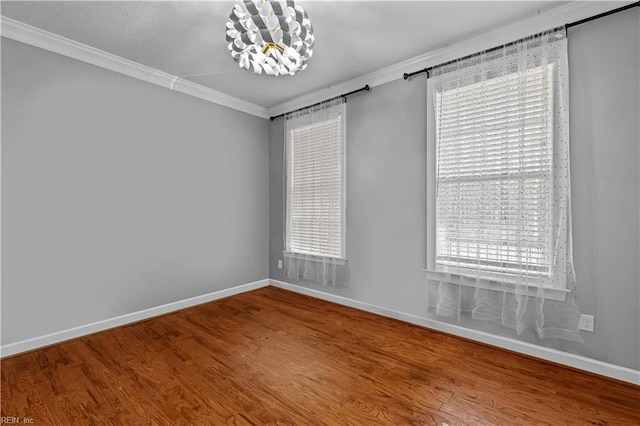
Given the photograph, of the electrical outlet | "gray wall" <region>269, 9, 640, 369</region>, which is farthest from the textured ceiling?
the electrical outlet

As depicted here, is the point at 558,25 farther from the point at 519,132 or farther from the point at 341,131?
the point at 341,131

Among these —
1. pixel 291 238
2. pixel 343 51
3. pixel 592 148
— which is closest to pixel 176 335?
pixel 291 238

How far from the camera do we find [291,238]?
409 centimetres

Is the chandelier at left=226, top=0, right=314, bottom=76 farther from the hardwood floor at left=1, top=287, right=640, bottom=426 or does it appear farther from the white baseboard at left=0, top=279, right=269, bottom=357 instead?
the white baseboard at left=0, top=279, right=269, bottom=357

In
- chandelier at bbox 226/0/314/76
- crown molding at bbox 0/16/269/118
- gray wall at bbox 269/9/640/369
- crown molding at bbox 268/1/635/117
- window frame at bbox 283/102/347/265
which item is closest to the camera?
chandelier at bbox 226/0/314/76

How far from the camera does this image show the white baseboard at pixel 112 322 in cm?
239

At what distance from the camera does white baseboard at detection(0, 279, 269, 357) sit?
2.39 meters

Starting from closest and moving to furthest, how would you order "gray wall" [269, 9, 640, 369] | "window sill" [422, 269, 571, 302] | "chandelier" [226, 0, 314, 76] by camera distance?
"chandelier" [226, 0, 314, 76] < "gray wall" [269, 9, 640, 369] < "window sill" [422, 269, 571, 302]

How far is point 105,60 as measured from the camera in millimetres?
2818

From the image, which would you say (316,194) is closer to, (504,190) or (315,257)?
(315,257)

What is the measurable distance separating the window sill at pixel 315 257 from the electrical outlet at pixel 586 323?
2.11 meters

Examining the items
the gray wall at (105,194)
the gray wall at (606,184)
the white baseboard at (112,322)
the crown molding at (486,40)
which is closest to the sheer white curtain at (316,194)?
the crown molding at (486,40)

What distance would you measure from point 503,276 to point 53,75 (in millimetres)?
4149

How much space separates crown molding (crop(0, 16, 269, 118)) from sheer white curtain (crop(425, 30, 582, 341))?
2.56 metres
